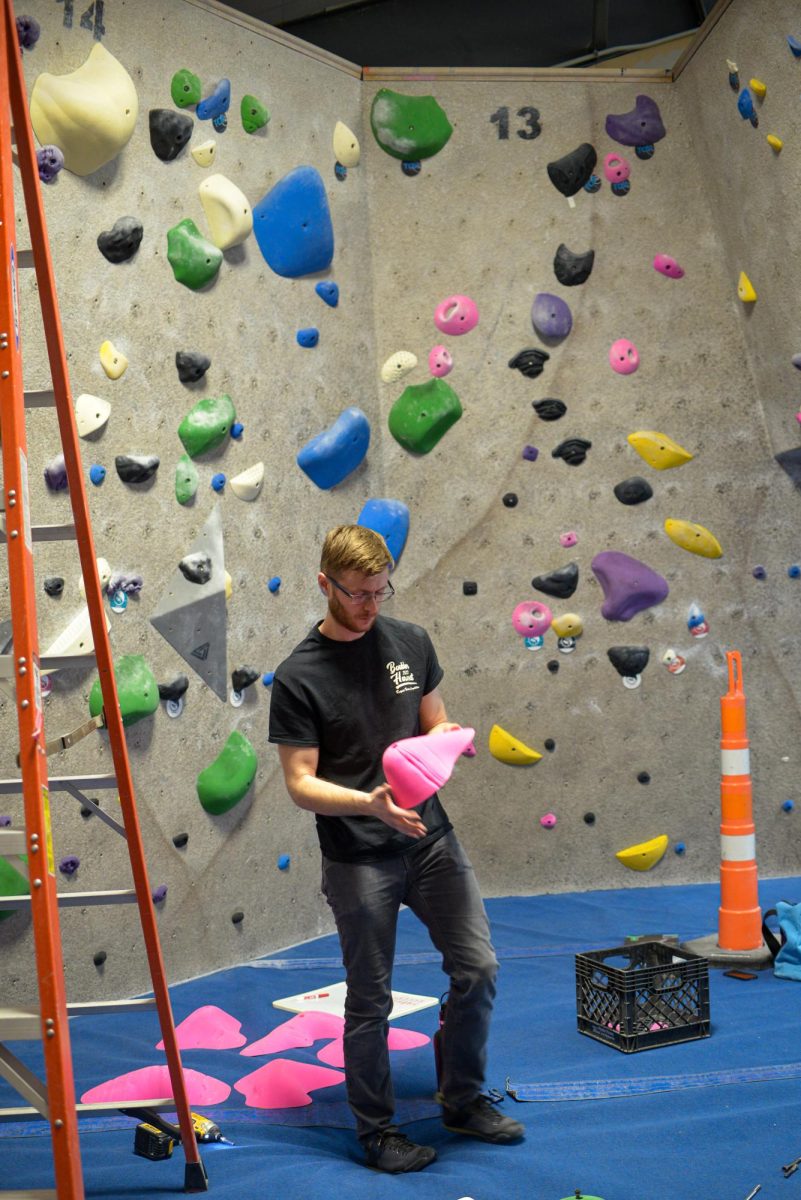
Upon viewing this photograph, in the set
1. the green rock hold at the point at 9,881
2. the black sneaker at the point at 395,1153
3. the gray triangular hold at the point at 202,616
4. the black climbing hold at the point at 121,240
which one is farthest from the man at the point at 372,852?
the black climbing hold at the point at 121,240

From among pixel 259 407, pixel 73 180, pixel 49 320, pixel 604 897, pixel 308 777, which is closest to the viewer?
pixel 49 320

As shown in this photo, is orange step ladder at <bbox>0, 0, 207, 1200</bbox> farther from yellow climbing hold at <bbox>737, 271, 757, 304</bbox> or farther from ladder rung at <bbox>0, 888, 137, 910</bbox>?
yellow climbing hold at <bbox>737, 271, 757, 304</bbox>

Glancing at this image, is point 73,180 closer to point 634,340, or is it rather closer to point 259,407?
point 259,407

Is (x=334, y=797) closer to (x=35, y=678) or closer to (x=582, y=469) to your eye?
(x=35, y=678)

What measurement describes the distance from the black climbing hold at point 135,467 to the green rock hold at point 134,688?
53cm

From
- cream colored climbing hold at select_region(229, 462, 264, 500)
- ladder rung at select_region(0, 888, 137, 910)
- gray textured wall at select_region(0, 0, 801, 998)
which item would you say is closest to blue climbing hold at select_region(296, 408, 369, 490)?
gray textured wall at select_region(0, 0, 801, 998)

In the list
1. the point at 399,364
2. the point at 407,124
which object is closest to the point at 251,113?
the point at 407,124

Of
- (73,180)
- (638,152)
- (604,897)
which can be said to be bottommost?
(604,897)

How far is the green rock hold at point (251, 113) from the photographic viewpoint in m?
4.11

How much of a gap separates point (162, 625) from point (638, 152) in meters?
2.57

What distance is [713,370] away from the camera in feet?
15.5

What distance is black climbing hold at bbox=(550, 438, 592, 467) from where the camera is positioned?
15.4 ft

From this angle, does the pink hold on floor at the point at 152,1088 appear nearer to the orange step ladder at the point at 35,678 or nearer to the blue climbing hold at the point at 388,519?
the orange step ladder at the point at 35,678

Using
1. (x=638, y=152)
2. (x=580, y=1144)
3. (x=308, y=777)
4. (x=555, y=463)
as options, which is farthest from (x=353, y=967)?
(x=638, y=152)
